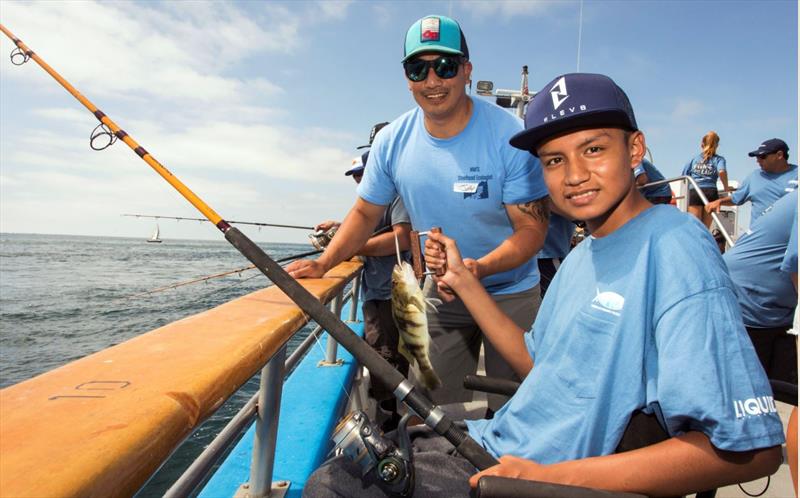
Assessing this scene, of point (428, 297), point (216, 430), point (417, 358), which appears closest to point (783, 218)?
point (428, 297)

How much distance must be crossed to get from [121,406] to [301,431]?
2158 mm

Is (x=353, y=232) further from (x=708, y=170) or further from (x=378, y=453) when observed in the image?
(x=708, y=170)

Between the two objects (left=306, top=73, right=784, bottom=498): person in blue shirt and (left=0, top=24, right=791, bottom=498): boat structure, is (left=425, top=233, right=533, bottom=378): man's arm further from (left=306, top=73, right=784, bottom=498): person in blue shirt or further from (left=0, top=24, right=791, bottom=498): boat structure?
(left=0, top=24, right=791, bottom=498): boat structure

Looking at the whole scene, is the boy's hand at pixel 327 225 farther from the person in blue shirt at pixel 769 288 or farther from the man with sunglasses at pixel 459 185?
the person in blue shirt at pixel 769 288

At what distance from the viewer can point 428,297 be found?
304cm

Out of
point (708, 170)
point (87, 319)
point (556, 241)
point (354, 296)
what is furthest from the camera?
point (87, 319)

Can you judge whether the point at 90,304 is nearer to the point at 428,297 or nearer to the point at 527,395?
the point at 428,297

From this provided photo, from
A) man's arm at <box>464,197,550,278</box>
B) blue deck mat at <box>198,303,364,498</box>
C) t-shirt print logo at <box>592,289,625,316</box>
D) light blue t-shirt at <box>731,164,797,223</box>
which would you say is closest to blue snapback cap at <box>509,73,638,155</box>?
t-shirt print logo at <box>592,289,625,316</box>

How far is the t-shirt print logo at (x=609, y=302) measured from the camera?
51.5 inches

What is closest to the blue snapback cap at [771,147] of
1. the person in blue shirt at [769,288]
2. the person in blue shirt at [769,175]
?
the person in blue shirt at [769,175]

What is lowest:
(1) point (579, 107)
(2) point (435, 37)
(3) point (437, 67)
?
(1) point (579, 107)

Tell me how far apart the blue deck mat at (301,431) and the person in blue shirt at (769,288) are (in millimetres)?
2994

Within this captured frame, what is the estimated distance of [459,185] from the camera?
103 inches

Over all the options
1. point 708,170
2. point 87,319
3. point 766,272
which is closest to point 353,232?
point 766,272
